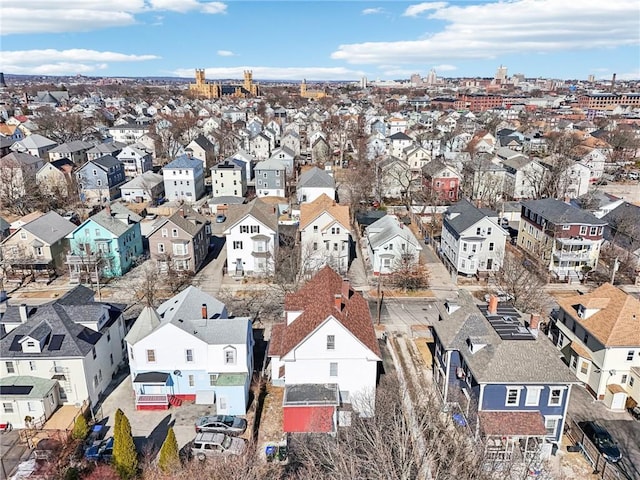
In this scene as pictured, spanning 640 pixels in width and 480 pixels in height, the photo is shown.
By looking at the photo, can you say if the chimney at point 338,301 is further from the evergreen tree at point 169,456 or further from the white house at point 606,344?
the white house at point 606,344

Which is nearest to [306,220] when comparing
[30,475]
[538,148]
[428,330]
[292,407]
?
[428,330]

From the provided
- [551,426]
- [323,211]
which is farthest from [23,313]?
[551,426]

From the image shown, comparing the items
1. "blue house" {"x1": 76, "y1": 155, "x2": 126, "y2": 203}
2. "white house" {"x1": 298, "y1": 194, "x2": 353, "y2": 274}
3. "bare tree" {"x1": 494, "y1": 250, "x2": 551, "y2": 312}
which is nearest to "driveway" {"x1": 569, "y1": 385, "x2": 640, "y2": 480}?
"bare tree" {"x1": 494, "y1": 250, "x2": 551, "y2": 312}

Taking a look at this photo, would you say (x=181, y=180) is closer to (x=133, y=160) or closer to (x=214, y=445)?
(x=133, y=160)

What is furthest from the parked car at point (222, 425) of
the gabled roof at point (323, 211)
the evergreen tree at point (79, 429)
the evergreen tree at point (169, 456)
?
the gabled roof at point (323, 211)

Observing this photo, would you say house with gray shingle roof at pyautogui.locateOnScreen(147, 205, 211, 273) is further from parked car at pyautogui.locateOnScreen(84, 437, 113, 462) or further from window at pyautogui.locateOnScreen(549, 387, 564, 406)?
window at pyautogui.locateOnScreen(549, 387, 564, 406)
